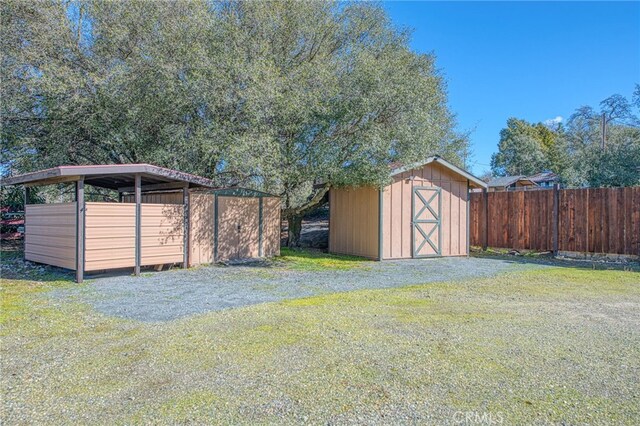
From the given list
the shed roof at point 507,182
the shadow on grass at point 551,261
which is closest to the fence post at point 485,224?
the shadow on grass at point 551,261

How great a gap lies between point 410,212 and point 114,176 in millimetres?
7265

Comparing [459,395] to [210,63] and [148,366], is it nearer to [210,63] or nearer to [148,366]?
[148,366]

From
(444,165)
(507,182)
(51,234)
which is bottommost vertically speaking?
(51,234)

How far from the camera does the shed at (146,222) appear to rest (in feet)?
23.2

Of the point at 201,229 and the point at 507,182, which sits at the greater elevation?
the point at 507,182

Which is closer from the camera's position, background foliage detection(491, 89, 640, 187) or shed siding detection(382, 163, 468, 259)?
shed siding detection(382, 163, 468, 259)

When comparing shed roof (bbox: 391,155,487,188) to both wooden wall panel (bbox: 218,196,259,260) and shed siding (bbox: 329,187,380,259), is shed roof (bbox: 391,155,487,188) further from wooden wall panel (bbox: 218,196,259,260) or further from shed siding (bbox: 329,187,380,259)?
wooden wall panel (bbox: 218,196,259,260)

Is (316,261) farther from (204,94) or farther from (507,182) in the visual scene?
(507,182)

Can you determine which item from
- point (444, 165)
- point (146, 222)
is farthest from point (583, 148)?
point (146, 222)

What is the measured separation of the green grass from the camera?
355 inches

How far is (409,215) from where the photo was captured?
10742mm

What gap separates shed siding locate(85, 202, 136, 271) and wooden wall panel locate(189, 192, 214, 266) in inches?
58.8

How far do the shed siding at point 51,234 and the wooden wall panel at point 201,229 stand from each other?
7.67 ft

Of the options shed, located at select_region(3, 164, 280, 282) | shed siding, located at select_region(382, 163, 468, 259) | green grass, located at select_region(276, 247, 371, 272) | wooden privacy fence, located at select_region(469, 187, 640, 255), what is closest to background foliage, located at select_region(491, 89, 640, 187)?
wooden privacy fence, located at select_region(469, 187, 640, 255)
